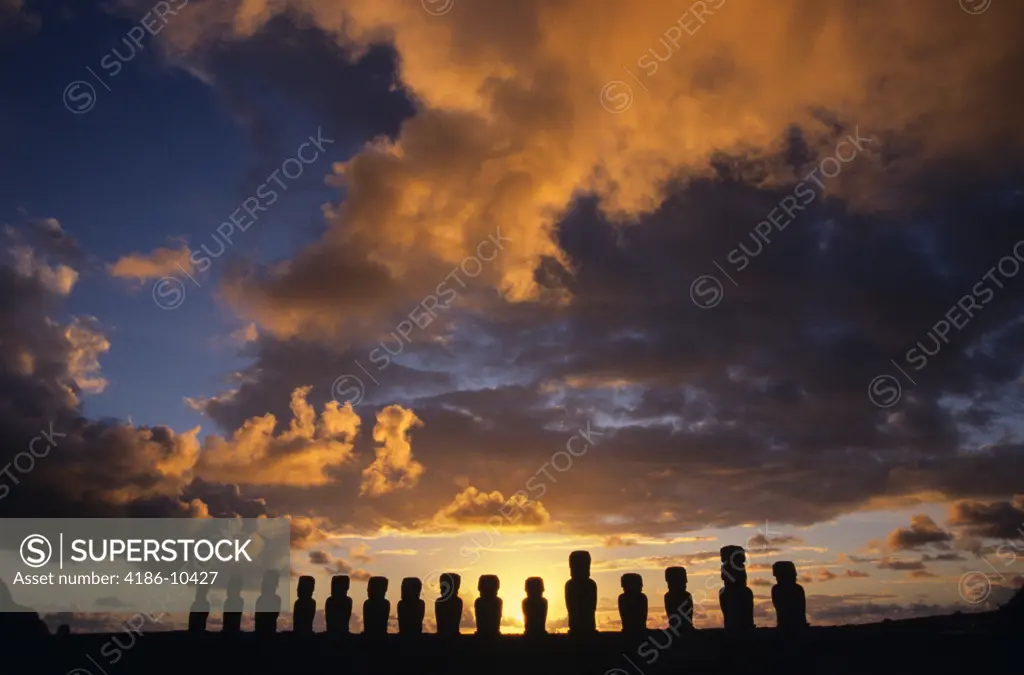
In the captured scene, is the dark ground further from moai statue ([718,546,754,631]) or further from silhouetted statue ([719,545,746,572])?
silhouetted statue ([719,545,746,572])

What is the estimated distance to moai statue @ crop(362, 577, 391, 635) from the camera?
765 inches

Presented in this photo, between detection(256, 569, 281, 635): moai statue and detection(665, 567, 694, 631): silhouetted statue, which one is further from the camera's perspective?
A: detection(256, 569, 281, 635): moai statue

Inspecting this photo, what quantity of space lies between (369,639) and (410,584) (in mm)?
1468

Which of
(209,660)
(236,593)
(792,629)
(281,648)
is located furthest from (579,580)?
(236,593)

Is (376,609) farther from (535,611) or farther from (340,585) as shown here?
(535,611)

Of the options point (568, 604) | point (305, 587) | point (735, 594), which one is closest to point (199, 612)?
point (305, 587)

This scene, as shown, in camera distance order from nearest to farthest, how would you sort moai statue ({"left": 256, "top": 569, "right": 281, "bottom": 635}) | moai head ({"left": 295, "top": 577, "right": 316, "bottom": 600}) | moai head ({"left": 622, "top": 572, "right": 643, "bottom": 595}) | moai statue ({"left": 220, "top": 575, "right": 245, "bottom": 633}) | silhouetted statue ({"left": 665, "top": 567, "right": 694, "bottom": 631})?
silhouetted statue ({"left": 665, "top": 567, "right": 694, "bottom": 631}), moai head ({"left": 622, "top": 572, "right": 643, "bottom": 595}), moai statue ({"left": 256, "top": 569, "right": 281, "bottom": 635}), moai head ({"left": 295, "top": 577, "right": 316, "bottom": 600}), moai statue ({"left": 220, "top": 575, "right": 245, "bottom": 633})

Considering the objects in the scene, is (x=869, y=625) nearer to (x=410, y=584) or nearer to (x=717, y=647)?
(x=717, y=647)

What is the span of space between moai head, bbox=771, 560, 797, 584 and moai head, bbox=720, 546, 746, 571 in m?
0.63

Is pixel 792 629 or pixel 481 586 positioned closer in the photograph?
pixel 792 629

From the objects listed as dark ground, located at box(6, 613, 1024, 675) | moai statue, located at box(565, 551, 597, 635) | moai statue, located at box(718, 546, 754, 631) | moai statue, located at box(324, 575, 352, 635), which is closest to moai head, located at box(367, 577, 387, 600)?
moai statue, located at box(324, 575, 352, 635)

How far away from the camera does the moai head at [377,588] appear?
65.1 feet

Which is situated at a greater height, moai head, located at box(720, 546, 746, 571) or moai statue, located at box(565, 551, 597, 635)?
moai head, located at box(720, 546, 746, 571)

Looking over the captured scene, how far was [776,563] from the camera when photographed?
17219 mm
